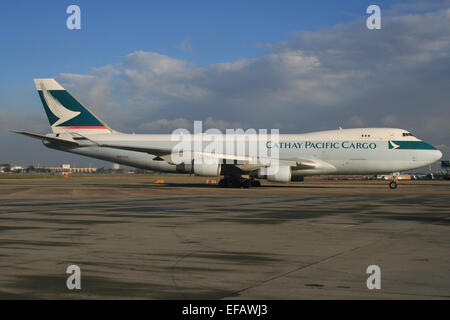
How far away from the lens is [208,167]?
109 feet

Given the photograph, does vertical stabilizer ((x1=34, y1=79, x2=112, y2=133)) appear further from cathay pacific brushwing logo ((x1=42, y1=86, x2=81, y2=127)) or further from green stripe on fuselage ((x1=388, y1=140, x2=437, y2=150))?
green stripe on fuselage ((x1=388, y1=140, x2=437, y2=150))

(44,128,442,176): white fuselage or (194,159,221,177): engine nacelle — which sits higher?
(44,128,442,176): white fuselage

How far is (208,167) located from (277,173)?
17.2ft

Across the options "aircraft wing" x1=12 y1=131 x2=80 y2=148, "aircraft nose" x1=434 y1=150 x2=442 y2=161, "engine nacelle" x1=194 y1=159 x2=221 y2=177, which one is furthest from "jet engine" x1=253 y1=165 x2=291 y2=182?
"aircraft wing" x1=12 y1=131 x2=80 y2=148

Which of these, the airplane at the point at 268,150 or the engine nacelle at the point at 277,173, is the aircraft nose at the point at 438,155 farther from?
the engine nacelle at the point at 277,173

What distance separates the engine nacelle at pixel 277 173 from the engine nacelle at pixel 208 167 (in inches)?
138

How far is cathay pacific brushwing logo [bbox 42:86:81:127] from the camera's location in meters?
38.2

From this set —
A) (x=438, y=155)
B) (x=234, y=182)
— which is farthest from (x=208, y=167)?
(x=438, y=155)

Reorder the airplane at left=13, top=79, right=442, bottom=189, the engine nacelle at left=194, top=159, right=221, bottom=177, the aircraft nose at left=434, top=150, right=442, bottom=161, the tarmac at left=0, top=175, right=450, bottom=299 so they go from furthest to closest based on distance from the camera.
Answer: the aircraft nose at left=434, top=150, right=442, bottom=161
the airplane at left=13, top=79, right=442, bottom=189
the engine nacelle at left=194, top=159, right=221, bottom=177
the tarmac at left=0, top=175, right=450, bottom=299

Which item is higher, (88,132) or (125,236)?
(88,132)

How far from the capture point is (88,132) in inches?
1528
